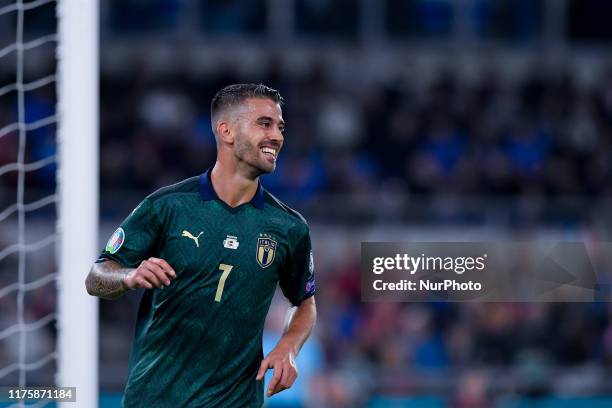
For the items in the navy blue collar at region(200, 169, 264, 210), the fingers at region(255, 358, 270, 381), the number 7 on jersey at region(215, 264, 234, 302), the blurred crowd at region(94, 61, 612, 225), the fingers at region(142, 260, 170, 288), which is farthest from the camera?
the blurred crowd at region(94, 61, 612, 225)

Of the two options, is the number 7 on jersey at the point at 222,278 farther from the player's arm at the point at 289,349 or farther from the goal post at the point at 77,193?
the goal post at the point at 77,193

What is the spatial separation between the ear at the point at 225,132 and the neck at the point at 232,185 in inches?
4.0

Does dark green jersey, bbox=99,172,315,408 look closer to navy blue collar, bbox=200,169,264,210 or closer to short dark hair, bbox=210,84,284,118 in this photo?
navy blue collar, bbox=200,169,264,210

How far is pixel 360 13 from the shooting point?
14969 mm

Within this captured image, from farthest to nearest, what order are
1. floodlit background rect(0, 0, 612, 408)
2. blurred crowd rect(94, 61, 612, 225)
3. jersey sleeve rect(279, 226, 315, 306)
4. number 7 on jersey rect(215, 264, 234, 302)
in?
blurred crowd rect(94, 61, 612, 225) → floodlit background rect(0, 0, 612, 408) → jersey sleeve rect(279, 226, 315, 306) → number 7 on jersey rect(215, 264, 234, 302)

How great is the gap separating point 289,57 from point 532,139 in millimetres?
3263

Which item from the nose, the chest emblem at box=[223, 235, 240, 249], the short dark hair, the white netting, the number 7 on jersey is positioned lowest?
the white netting

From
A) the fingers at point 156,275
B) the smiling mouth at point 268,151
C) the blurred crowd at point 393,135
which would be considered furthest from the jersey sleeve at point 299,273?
the blurred crowd at point 393,135

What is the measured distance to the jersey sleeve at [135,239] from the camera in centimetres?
434

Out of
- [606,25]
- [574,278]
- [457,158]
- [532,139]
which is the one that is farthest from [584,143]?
[574,278]

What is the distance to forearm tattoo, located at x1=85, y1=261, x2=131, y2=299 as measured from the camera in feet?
13.6

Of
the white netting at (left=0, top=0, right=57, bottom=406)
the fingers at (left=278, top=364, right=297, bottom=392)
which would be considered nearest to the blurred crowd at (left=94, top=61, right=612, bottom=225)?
the white netting at (left=0, top=0, right=57, bottom=406)

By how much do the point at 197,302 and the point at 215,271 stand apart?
13 cm

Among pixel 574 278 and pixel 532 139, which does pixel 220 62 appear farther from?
pixel 574 278
